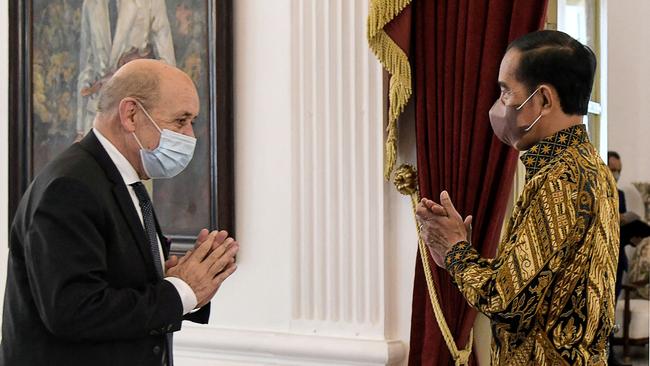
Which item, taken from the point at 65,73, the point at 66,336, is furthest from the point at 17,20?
the point at 66,336

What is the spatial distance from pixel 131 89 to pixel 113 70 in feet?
6.51

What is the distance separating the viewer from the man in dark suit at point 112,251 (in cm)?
228

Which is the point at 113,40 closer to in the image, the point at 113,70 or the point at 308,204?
the point at 113,70

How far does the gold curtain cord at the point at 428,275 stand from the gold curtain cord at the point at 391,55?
0.09 meters

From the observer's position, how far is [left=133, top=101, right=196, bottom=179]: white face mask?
2.57m

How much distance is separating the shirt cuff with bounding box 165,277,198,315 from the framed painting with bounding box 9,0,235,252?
5.08ft

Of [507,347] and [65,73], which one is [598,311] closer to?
[507,347]

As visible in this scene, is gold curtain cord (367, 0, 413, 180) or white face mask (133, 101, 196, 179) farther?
gold curtain cord (367, 0, 413, 180)

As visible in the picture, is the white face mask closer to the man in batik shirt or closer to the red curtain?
the man in batik shirt

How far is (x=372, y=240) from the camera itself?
3.64m

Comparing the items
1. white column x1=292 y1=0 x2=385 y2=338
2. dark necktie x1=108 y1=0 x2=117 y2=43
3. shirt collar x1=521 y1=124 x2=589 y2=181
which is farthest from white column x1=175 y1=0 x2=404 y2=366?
shirt collar x1=521 y1=124 x2=589 y2=181

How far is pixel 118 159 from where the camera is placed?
2.54 meters

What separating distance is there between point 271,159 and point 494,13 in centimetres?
116

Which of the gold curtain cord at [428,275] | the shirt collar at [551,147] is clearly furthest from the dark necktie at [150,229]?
the gold curtain cord at [428,275]
